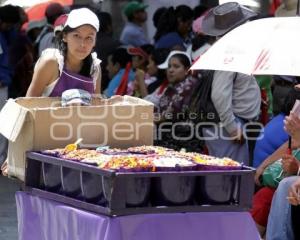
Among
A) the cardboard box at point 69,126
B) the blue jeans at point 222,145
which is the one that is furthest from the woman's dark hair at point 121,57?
the cardboard box at point 69,126

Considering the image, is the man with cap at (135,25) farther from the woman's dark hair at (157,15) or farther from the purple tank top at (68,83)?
the purple tank top at (68,83)

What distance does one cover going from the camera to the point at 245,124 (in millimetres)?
7801

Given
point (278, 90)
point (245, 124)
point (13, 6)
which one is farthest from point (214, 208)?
point (13, 6)

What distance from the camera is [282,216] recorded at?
5711mm

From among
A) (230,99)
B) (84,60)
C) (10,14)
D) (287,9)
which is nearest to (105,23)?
(10,14)

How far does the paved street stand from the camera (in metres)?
7.93

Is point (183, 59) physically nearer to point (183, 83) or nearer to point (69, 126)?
point (183, 83)

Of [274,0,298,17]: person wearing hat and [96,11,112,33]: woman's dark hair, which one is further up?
[274,0,298,17]: person wearing hat

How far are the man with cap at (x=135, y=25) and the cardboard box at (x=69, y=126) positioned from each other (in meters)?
7.67

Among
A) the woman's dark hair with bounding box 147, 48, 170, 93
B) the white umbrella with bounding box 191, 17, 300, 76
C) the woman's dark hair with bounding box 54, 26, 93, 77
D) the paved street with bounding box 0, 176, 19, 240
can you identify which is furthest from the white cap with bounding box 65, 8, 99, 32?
the woman's dark hair with bounding box 147, 48, 170, 93

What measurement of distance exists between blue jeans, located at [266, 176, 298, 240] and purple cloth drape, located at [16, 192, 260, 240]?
2.56ft

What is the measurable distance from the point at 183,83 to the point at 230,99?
493mm

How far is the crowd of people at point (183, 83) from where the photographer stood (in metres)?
5.91

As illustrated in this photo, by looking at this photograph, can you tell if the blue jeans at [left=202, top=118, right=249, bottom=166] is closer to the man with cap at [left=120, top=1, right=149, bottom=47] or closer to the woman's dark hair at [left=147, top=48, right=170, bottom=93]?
the woman's dark hair at [left=147, top=48, right=170, bottom=93]
